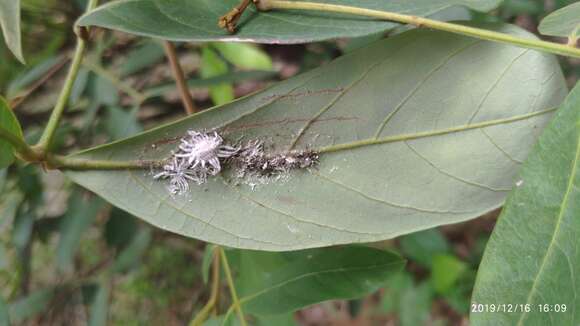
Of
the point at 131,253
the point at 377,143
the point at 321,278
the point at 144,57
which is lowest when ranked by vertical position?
the point at 321,278

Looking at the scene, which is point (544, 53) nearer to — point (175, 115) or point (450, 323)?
point (175, 115)

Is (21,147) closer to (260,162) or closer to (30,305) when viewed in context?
(260,162)

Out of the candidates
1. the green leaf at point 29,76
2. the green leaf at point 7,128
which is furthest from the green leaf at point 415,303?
the green leaf at point 7,128

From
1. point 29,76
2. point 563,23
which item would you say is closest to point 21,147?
point 563,23

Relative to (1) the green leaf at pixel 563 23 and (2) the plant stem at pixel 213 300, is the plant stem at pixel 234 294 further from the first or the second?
(1) the green leaf at pixel 563 23

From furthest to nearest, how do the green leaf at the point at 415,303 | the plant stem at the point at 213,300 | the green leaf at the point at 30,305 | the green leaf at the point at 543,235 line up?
1. the green leaf at the point at 415,303
2. the green leaf at the point at 30,305
3. the plant stem at the point at 213,300
4. the green leaf at the point at 543,235
